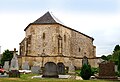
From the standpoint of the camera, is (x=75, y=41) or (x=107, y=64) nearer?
(x=107, y=64)

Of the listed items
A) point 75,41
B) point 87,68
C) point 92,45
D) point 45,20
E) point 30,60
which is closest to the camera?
point 87,68

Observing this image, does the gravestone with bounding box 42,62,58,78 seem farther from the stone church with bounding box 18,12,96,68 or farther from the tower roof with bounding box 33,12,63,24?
the tower roof with bounding box 33,12,63,24

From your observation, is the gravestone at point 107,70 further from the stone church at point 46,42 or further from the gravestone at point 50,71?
the stone church at point 46,42

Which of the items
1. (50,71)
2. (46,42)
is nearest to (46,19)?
(46,42)

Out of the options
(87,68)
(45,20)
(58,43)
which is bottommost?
(87,68)

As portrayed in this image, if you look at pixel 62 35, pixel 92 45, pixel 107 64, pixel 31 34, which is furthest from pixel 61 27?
pixel 107 64

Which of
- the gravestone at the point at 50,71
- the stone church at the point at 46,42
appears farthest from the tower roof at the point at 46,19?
the gravestone at the point at 50,71

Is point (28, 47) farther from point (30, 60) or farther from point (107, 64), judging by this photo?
point (107, 64)

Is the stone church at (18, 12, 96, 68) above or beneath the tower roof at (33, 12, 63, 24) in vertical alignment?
beneath

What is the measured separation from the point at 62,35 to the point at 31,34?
552cm

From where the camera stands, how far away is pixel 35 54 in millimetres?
53406

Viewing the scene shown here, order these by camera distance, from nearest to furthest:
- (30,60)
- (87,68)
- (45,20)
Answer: (87,68) → (30,60) → (45,20)

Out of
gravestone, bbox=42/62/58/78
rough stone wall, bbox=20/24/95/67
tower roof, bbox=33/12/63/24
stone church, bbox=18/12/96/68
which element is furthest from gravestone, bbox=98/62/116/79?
tower roof, bbox=33/12/63/24

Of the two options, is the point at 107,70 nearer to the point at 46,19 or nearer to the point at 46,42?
the point at 46,42
